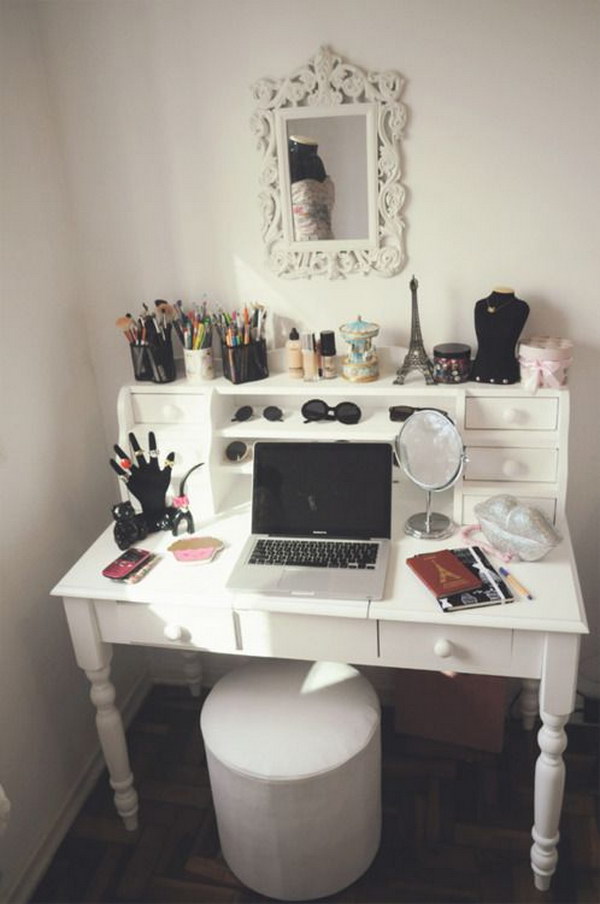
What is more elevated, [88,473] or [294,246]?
[294,246]

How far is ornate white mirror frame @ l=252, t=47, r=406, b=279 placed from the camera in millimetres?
1896

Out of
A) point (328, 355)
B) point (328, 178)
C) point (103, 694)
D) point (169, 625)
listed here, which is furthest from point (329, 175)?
point (103, 694)

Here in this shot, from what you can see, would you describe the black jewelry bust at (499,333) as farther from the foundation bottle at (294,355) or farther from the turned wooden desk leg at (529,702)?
the turned wooden desk leg at (529,702)

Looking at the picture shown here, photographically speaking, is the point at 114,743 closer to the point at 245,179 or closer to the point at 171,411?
the point at 171,411

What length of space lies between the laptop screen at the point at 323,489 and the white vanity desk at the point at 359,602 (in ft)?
0.19

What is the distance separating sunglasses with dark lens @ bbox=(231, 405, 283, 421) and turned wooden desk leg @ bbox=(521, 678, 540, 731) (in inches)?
45.1

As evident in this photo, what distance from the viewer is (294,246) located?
2.06 meters

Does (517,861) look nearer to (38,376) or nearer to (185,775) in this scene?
(185,775)

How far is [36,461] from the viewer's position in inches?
81.5

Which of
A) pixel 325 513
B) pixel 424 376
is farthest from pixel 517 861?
pixel 424 376

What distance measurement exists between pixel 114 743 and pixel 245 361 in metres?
1.10

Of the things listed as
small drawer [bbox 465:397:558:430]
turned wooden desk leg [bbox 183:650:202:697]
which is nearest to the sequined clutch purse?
small drawer [bbox 465:397:558:430]

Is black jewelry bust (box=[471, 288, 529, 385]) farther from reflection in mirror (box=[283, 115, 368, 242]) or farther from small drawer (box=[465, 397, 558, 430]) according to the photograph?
reflection in mirror (box=[283, 115, 368, 242])

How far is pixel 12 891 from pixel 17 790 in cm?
24
